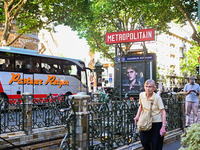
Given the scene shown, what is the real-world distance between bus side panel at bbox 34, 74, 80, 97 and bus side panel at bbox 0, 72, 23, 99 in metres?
1.47

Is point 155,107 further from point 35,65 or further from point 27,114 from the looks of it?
point 35,65

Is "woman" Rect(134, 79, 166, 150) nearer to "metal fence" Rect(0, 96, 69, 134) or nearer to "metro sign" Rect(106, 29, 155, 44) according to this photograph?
"metal fence" Rect(0, 96, 69, 134)

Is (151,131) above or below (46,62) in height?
below

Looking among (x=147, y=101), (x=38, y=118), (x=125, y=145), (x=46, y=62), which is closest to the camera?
(x=147, y=101)

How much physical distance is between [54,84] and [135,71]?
11218mm

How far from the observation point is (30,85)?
60.7 ft

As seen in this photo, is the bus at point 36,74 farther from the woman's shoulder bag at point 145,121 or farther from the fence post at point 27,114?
the woman's shoulder bag at point 145,121

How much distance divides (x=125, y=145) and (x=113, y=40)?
4.25 metres

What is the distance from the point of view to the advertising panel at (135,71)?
9.90 meters

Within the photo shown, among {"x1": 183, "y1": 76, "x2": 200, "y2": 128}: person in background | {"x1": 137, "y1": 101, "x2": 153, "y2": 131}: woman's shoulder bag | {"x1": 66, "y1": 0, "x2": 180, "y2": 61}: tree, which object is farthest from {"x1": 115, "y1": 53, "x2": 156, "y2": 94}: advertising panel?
Result: {"x1": 66, "y1": 0, "x2": 180, "y2": 61}: tree

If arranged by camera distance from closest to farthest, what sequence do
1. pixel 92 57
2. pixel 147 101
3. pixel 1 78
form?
pixel 147 101 → pixel 1 78 → pixel 92 57

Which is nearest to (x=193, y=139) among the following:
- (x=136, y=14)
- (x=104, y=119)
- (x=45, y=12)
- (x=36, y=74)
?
(x=104, y=119)

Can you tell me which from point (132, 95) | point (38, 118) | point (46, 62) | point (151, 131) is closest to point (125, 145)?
point (151, 131)

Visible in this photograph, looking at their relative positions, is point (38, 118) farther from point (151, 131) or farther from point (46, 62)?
point (46, 62)
